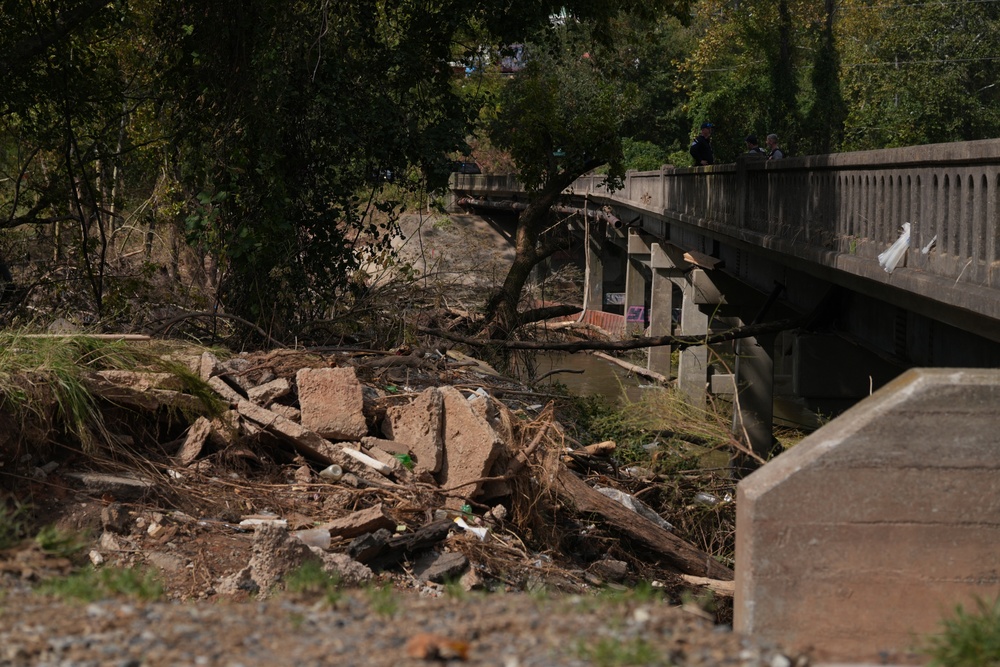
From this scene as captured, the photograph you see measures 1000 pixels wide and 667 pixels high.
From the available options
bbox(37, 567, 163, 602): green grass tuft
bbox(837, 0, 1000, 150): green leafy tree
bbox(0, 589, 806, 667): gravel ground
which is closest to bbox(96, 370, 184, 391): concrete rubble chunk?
bbox(37, 567, 163, 602): green grass tuft

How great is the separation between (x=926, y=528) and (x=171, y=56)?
464 inches

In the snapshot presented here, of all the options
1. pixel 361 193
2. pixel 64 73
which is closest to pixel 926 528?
pixel 361 193

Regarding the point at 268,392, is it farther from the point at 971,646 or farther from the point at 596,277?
the point at 596,277

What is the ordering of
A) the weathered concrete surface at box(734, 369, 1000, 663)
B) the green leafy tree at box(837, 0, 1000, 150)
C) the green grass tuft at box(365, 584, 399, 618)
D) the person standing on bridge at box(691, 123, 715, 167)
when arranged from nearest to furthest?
the green grass tuft at box(365, 584, 399, 618), the weathered concrete surface at box(734, 369, 1000, 663), the person standing on bridge at box(691, 123, 715, 167), the green leafy tree at box(837, 0, 1000, 150)

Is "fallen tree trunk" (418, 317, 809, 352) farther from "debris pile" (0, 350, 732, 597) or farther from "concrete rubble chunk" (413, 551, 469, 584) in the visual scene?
"concrete rubble chunk" (413, 551, 469, 584)

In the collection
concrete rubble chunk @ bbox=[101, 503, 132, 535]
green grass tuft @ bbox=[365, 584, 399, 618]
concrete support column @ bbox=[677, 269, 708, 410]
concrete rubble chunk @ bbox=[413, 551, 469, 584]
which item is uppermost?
green grass tuft @ bbox=[365, 584, 399, 618]

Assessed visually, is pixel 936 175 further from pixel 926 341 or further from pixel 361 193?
pixel 361 193

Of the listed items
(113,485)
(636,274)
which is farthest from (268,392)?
(636,274)

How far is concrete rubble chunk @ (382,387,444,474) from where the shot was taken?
8055mm

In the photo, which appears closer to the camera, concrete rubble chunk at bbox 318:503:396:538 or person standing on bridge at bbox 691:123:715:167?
concrete rubble chunk at bbox 318:503:396:538

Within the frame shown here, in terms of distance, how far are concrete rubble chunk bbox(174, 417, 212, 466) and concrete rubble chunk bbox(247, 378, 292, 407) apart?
0.75 m

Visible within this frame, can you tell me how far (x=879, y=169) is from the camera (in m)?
9.32

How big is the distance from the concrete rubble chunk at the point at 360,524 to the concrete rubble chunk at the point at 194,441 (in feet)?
4.40

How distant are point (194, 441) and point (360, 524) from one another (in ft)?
5.48
